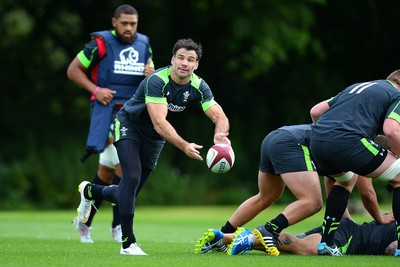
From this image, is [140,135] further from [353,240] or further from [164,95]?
[353,240]

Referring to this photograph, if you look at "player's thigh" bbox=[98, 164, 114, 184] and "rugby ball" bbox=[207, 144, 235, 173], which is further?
"player's thigh" bbox=[98, 164, 114, 184]

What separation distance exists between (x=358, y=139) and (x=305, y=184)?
2.29 ft

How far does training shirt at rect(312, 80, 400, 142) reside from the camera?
27.6 feet

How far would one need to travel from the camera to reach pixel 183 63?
8688mm

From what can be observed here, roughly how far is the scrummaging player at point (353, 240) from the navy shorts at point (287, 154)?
660 millimetres

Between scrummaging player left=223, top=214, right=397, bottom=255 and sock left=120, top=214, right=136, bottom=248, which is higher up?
sock left=120, top=214, right=136, bottom=248

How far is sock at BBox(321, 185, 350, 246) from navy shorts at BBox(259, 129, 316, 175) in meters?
0.33

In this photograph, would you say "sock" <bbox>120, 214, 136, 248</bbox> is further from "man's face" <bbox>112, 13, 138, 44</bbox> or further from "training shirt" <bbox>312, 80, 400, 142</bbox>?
"man's face" <bbox>112, 13, 138, 44</bbox>

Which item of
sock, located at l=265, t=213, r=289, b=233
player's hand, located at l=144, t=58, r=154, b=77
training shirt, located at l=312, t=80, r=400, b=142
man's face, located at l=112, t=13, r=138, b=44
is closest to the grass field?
sock, located at l=265, t=213, r=289, b=233

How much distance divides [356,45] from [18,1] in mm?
9731

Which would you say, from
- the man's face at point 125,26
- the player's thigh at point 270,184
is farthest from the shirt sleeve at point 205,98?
the man's face at point 125,26

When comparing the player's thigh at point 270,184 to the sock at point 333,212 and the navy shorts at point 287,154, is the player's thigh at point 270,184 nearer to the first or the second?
the navy shorts at point 287,154

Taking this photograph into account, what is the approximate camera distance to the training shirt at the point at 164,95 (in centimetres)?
866

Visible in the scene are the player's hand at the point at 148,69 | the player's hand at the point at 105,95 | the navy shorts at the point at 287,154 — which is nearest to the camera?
the navy shorts at the point at 287,154
